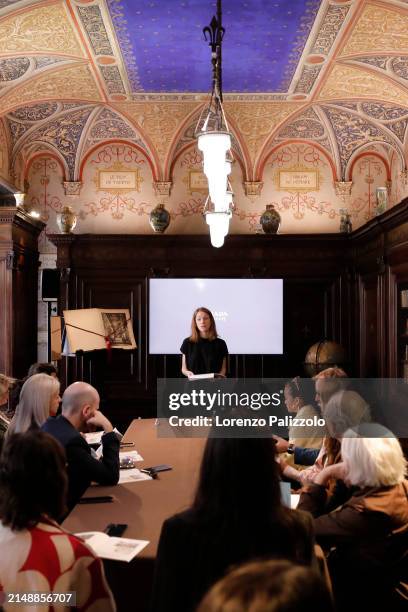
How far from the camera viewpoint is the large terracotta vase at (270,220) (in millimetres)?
8078

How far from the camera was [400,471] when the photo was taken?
238cm

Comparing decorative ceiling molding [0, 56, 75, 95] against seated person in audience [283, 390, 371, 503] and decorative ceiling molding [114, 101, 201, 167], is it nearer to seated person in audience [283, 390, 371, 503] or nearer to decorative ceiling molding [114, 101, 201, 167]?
decorative ceiling molding [114, 101, 201, 167]

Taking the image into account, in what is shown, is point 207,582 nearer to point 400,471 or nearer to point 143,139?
point 400,471

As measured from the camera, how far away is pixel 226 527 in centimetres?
160

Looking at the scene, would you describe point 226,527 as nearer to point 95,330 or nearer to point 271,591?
point 271,591

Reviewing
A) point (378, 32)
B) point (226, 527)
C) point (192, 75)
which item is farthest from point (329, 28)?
point (226, 527)

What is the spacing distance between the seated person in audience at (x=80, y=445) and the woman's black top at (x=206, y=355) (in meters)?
2.24

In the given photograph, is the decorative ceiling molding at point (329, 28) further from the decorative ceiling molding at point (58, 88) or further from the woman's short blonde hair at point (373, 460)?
the woman's short blonde hair at point (373, 460)

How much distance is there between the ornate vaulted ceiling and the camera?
16.7 ft

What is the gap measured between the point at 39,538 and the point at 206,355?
3.71 m

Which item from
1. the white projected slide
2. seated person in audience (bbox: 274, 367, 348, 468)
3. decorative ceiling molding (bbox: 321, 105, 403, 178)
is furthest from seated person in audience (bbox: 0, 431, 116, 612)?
decorative ceiling molding (bbox: 321, 105, 403, 178)

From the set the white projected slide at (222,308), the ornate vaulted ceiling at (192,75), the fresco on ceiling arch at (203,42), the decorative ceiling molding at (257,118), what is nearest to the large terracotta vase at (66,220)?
the ornate vaulted ceiling at (192,75)

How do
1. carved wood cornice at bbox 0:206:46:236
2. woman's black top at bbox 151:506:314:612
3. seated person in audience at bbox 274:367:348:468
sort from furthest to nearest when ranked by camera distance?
carved wood cornice at bbox 0:206:46:236, seated person in audience at bbox 274:367:348:468, woman's black top at bbox 151:506:314:612

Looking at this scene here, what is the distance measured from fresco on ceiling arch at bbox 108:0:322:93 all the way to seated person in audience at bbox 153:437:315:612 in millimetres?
4243
